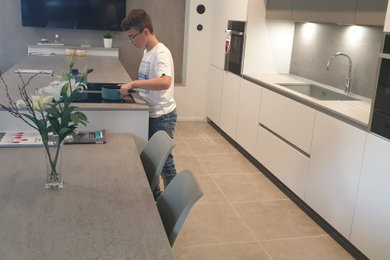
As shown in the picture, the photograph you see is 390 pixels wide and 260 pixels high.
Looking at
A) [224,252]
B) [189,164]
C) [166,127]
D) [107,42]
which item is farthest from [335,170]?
[107,42]

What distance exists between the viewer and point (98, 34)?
6234 millimetres

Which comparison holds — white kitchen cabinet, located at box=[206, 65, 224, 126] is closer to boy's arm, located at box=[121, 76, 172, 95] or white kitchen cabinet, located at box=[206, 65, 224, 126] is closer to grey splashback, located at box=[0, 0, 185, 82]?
grey splashback, located at box=[0, 0, 185, 82]

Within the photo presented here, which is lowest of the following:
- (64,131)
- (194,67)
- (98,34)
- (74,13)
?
(194,67)

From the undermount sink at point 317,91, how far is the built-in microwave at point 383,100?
1.01 meters

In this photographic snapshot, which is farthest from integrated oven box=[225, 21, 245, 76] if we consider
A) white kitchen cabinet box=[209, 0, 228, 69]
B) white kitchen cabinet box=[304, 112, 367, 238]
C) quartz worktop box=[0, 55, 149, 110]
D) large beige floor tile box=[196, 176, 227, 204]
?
white kitchen cabinet box=[304, 112, 367, 238]

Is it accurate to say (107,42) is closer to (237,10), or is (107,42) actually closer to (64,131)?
(237,10)

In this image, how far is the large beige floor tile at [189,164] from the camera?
13.8 feet

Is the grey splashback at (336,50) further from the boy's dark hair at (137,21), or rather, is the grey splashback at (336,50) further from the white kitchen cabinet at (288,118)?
the boy's dark hair at (137,21)

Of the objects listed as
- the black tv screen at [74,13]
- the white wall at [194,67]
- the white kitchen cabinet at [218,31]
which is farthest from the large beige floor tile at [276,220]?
the black tv screen at [74,13]

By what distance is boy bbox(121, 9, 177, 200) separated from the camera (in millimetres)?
2791

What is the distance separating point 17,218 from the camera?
160cm

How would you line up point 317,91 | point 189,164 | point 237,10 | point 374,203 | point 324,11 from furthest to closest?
point 237,10, point 189,164, point 317,91, point 324,11, point 374,203

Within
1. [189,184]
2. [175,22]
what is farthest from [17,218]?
[175,22]

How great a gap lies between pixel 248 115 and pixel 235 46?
2.88ft
